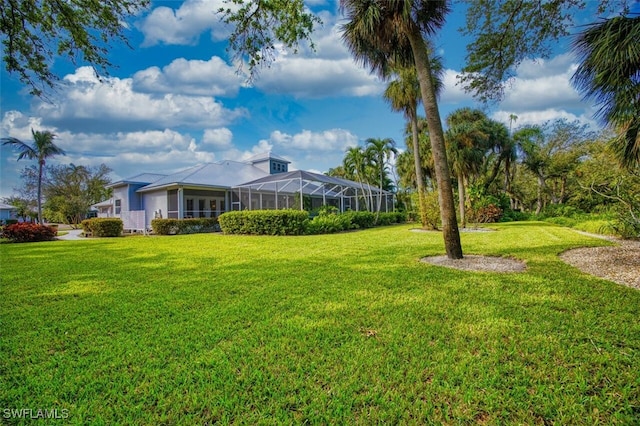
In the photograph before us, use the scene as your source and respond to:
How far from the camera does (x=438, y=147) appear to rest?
657cm

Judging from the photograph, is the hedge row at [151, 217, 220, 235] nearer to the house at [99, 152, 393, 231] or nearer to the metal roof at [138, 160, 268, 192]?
the house at [99, 152, 393, 231]

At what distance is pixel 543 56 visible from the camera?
6293 mm

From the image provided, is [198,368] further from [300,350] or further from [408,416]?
[408,416]

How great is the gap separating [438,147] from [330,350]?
17.9ft

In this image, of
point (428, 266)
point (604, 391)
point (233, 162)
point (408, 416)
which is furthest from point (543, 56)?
point (233, 162)

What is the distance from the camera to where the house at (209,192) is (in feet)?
63.1

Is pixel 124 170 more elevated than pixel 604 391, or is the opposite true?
pixel 124 170

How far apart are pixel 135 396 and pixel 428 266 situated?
555 centimetres

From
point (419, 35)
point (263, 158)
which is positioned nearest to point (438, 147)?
point (419, 35)

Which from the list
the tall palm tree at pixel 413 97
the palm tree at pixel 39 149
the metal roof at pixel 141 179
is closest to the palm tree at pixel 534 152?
the tall palm tree at pixel 413 97

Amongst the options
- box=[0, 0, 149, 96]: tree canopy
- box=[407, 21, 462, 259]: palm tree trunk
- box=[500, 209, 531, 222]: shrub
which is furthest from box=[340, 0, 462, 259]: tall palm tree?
box=[500, 209, 531, 222]: shrub

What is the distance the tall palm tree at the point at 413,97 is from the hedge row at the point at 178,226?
525 inches

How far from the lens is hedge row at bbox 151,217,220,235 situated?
55.8 ft

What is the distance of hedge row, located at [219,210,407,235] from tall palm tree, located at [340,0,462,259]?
28.0 feet
